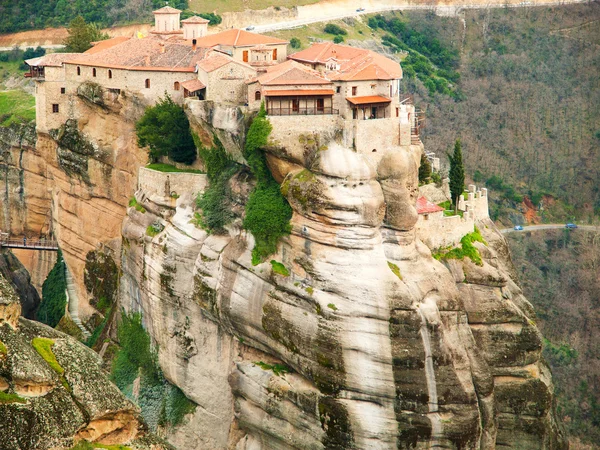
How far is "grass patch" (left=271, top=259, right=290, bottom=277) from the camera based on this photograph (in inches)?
1937

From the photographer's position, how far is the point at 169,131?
55.6 m

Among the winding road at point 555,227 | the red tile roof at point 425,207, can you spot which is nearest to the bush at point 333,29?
the winding road at point 555,227

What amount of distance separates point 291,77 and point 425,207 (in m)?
7.64

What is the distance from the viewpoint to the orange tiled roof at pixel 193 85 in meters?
53.7

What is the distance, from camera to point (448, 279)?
49.8 m

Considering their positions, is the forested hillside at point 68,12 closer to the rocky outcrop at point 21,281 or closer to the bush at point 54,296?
the rocky outcrop at point 21,281

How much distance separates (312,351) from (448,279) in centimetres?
633

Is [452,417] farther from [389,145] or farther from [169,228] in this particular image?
[169,228]

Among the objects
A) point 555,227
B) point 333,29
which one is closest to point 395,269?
point 555,227

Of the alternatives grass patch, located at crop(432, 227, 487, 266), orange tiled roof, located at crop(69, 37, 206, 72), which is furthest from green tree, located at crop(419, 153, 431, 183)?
orange tiled roof, located at crop(69, 37, 206, 72)

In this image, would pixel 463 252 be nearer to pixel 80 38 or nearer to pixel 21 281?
pixel 21 281

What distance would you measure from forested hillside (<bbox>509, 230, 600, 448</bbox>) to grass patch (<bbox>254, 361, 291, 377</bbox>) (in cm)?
2472

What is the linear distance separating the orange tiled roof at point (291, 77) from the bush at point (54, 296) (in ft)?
60.0

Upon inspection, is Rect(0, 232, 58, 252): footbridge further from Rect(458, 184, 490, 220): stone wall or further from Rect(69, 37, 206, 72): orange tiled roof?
Rect(458, 184, 490, 220): stone wall
